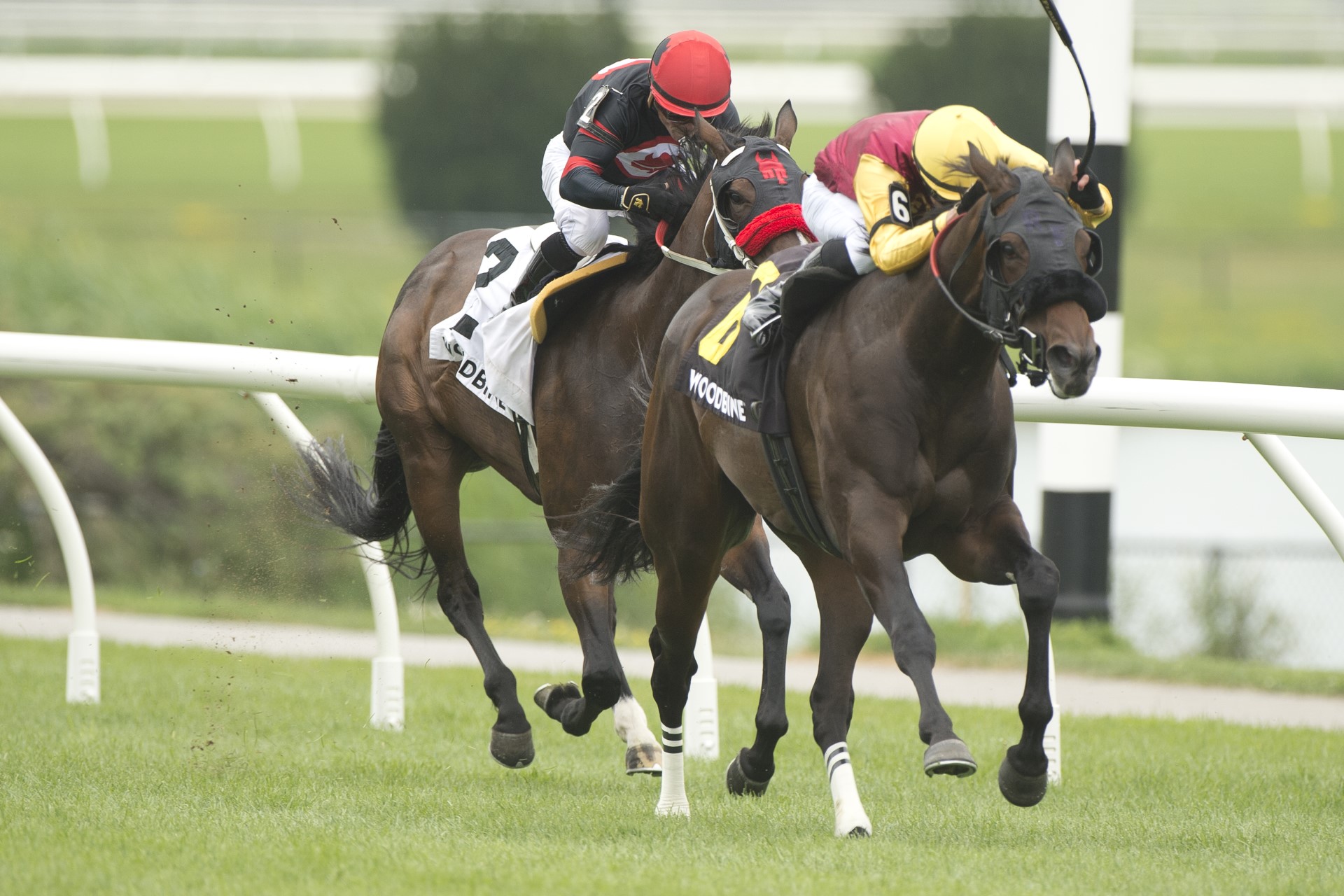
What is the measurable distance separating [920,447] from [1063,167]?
0.70 m

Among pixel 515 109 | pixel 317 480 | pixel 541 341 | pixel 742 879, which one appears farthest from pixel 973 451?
pixel 515 109

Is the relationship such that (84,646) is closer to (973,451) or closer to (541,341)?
(541,341)

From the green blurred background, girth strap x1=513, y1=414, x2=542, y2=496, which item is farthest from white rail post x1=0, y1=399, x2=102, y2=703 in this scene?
girth strap x1=513, y1=414, x2=542, y2=496

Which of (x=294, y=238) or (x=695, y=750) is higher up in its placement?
(x=695, y=750)

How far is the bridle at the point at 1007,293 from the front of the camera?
351 cm

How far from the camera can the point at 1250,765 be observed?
215 inches

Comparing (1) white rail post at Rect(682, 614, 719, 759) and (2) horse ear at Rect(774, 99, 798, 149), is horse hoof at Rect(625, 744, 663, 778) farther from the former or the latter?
(2) horse ear at Rect(774, 99, 798, 149)

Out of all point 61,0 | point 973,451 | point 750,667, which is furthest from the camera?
point 61,0

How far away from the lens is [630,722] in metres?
5.30

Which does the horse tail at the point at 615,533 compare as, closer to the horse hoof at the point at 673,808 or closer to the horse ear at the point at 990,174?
the horse hoof at the point at 673,808

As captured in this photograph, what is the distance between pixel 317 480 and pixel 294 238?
12.9 m

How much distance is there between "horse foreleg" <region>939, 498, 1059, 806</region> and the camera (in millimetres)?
3842

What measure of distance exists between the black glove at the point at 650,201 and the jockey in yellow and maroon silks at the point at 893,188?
2.32 feet

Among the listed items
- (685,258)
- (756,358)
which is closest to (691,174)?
(685,258)
